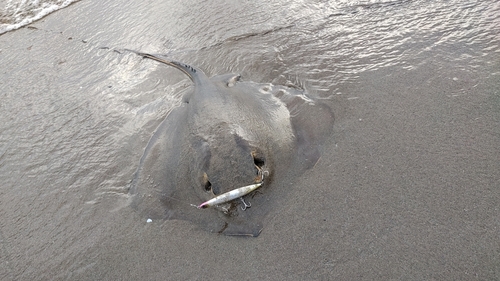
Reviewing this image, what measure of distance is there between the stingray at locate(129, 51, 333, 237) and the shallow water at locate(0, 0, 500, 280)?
0.53 ft

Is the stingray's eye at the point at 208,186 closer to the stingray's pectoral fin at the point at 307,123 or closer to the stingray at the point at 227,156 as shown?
the stingray at the point at 227,156

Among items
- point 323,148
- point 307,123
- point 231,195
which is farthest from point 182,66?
point 231,195

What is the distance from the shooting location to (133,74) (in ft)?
17.5

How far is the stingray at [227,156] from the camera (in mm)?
2871

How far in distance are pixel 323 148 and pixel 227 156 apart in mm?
1205

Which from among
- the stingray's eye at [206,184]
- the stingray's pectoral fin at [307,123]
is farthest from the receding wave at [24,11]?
the stingray's eye at [206,184]

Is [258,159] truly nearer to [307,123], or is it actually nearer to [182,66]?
[307,123]

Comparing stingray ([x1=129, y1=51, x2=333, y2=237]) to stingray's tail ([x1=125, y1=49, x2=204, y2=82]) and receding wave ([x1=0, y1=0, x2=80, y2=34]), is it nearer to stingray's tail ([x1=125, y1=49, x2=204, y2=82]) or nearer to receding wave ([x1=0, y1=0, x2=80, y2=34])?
stingray's tail ([x1=125, y1=49, x2=204, y2=82])

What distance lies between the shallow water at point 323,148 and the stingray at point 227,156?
16 cm

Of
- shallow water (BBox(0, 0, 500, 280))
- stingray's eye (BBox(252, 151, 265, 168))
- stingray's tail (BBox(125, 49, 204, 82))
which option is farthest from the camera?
stingray's tail (BBox(125, 49, 204, 82))

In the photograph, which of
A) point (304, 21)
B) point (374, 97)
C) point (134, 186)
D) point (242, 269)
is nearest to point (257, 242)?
point (242, 269)

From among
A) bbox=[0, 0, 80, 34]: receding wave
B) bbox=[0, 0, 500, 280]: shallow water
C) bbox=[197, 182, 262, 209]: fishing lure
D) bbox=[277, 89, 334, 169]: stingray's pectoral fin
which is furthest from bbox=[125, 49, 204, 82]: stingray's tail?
bbox=[0, 0, 80, 34]: receding wave

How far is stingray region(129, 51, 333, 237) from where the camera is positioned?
2.87 m

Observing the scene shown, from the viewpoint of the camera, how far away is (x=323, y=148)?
3.46m
